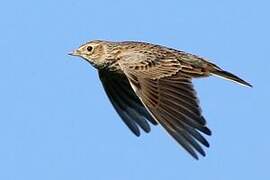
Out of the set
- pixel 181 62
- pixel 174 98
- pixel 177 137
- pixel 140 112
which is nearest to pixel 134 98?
pixel 140 112

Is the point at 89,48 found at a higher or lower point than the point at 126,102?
higher

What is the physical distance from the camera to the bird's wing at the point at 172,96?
1167 cm

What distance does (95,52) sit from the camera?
1458 cm

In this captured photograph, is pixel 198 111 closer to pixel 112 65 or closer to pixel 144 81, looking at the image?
pixel 144 81

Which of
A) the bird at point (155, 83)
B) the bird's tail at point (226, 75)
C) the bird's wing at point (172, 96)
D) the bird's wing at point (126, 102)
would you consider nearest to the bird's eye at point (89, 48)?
the bird at point (155, 83)

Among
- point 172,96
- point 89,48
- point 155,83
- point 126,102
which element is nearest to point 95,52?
point 89,48

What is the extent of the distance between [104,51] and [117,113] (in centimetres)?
97

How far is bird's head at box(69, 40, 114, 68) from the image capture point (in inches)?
570

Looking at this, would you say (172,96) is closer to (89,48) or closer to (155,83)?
(155,83)

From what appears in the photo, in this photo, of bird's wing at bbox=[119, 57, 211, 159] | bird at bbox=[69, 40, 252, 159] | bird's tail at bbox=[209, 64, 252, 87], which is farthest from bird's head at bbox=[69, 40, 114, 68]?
bird's tail at bbox=[209, 64, 252, 87]

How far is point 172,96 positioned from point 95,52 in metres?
2.27

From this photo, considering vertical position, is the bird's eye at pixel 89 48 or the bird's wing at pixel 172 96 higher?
the bird's eye at pixel 89 48

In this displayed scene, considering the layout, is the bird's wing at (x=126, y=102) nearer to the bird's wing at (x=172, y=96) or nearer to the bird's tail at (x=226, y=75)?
the bird's wing at (x=172, y=96)

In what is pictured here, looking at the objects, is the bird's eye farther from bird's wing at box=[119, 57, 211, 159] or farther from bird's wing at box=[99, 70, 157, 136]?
bird's wing at box=[119, 57, 211, 159]
